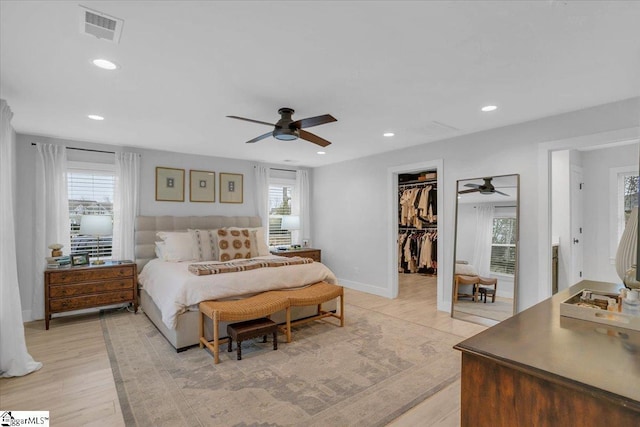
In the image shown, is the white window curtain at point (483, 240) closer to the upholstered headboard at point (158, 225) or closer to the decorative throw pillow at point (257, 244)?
the decorative throw pillow at point (257, 244)

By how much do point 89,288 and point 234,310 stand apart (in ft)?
7.87

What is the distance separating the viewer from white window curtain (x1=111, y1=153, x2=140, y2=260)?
15.7ft

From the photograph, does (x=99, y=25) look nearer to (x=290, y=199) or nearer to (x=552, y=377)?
(x=552, y=377)

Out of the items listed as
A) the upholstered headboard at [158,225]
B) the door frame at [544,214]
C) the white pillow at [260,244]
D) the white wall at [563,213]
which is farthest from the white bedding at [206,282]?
the white wall at [563,213]

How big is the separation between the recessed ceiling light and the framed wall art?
347 centimetres

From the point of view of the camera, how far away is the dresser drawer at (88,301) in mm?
3910

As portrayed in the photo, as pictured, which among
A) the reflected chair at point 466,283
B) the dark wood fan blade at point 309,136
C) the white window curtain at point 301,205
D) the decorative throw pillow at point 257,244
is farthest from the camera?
the white window curtain at point 301,205

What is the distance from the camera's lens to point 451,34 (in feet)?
6.40

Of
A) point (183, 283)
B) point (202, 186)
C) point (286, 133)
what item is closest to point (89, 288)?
point (183, 283)

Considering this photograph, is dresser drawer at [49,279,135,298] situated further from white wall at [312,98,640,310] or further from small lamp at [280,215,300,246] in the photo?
white wall at [312,98,640,310]

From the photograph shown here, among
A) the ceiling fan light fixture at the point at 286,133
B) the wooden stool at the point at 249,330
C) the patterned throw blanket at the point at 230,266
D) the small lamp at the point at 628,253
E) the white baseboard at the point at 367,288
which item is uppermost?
the ceiling fan light fixture at the point at 286,133

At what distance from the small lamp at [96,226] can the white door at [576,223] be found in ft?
21.9

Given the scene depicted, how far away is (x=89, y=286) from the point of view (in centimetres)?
411

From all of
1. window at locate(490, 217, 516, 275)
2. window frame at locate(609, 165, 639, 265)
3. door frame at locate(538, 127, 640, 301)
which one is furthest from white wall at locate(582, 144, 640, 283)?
window at locate(490, 217, 516, 275)
